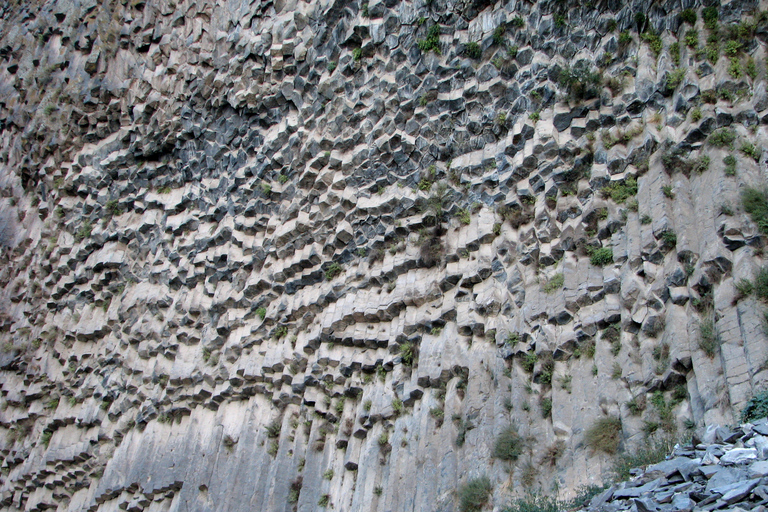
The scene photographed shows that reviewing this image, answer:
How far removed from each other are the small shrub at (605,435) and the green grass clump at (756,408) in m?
1.40

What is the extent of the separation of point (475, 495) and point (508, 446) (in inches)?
24.2

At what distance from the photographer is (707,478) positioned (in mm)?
4891

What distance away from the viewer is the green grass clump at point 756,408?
216 inches

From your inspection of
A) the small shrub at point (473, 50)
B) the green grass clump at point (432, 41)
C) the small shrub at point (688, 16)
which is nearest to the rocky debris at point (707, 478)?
the small shrub at point (688, 16)

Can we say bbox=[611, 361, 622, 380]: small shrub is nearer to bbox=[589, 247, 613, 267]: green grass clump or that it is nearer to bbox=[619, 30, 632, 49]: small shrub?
bbox=[589, 247, 613, 267]: green grass clump

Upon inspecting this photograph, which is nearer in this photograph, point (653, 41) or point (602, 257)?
point (602, 257)

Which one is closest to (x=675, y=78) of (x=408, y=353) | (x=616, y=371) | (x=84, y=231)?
(x=616, y=371)

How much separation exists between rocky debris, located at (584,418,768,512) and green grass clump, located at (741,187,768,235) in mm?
2250

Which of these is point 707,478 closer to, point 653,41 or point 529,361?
point 529,361

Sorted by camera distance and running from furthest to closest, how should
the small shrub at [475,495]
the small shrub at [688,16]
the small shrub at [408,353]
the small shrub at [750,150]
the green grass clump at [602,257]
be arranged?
the small shrub at [408,353]
the small shrub at [688,16]
the green grass clump at [602,257]
the small shrub at [475,495]
the small shrub at [750,150]

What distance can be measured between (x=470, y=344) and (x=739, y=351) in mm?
3598

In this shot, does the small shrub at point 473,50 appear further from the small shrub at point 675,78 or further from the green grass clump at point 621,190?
the green grass clump at point 621,190

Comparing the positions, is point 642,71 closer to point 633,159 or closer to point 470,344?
point 633,159

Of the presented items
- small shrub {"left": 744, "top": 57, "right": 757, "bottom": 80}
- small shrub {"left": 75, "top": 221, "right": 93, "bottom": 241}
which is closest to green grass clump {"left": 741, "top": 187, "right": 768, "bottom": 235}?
small shrub {"left": 744, "top": 57, "right": 757, "bottom": 80}
